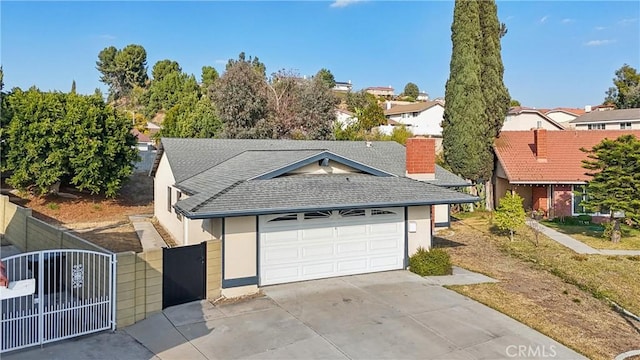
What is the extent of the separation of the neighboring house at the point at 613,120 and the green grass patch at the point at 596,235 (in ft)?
106

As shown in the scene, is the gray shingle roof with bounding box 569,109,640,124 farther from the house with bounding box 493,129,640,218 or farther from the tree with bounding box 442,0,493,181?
the tree with bounding box 442,0,493,181

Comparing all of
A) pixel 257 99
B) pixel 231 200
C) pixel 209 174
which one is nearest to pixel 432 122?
pixel 257 99

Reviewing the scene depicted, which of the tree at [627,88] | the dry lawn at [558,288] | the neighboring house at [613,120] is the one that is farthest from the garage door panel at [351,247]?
the tree at [627,88]

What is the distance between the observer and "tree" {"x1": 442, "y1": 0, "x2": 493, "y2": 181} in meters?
28.9

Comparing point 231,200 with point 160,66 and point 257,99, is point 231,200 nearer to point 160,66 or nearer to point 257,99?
point 257,99

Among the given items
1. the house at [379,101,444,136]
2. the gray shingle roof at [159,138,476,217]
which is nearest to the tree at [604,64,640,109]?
the house at [379,101,444,136]

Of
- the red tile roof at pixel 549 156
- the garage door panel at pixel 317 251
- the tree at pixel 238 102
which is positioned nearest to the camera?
the garage door panel at pixel 317 251

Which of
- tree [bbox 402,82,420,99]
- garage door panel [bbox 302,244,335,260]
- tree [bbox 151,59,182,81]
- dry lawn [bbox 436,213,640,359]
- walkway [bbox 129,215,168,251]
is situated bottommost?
dry lawn [bbox 436,213,640,359]

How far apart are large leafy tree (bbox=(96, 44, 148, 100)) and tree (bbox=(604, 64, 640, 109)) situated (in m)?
86.3

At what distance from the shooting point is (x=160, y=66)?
84438 mm

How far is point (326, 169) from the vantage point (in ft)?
49.5

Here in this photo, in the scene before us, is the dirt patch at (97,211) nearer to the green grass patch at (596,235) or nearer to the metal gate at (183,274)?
the metal gate at (183,274)

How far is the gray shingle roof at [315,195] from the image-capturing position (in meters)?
11.7

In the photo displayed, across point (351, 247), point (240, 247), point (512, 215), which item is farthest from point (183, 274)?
point (512, 215)
